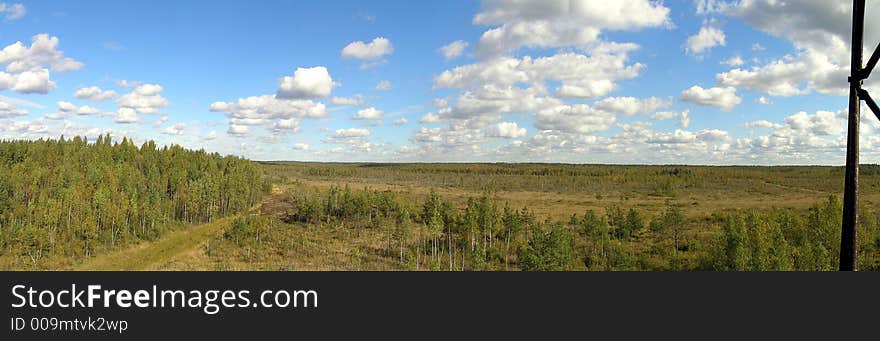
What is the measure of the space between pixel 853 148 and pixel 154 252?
1832 inches

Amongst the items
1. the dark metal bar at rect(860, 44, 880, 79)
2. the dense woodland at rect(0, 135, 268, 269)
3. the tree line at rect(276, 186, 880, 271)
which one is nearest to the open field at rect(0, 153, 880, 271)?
the tree line at rect(276, 186, 880, 271)

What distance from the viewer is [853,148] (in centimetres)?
302

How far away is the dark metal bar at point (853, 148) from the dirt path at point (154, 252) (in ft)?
124

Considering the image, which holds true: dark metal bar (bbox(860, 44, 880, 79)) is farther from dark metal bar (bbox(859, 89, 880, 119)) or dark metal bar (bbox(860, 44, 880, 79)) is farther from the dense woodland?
the dense woodland

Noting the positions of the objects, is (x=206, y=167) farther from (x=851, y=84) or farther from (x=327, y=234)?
(x=851, y=84)

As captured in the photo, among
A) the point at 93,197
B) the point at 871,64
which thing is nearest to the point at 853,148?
the point at 871,64

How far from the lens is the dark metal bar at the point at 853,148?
294cm

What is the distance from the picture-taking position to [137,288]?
4684 millimetres

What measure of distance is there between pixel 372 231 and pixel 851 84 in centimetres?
4916

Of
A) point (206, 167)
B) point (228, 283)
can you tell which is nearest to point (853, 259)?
point (228, 283)

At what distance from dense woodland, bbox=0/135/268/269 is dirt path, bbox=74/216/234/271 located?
1.63m

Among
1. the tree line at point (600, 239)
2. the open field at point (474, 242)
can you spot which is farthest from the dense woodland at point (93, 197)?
the tree line at point (600, 239)

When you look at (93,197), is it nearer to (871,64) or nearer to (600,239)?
(600,239)

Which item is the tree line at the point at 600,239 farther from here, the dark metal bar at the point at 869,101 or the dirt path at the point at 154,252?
the dark metal bar at the point at 869,101
